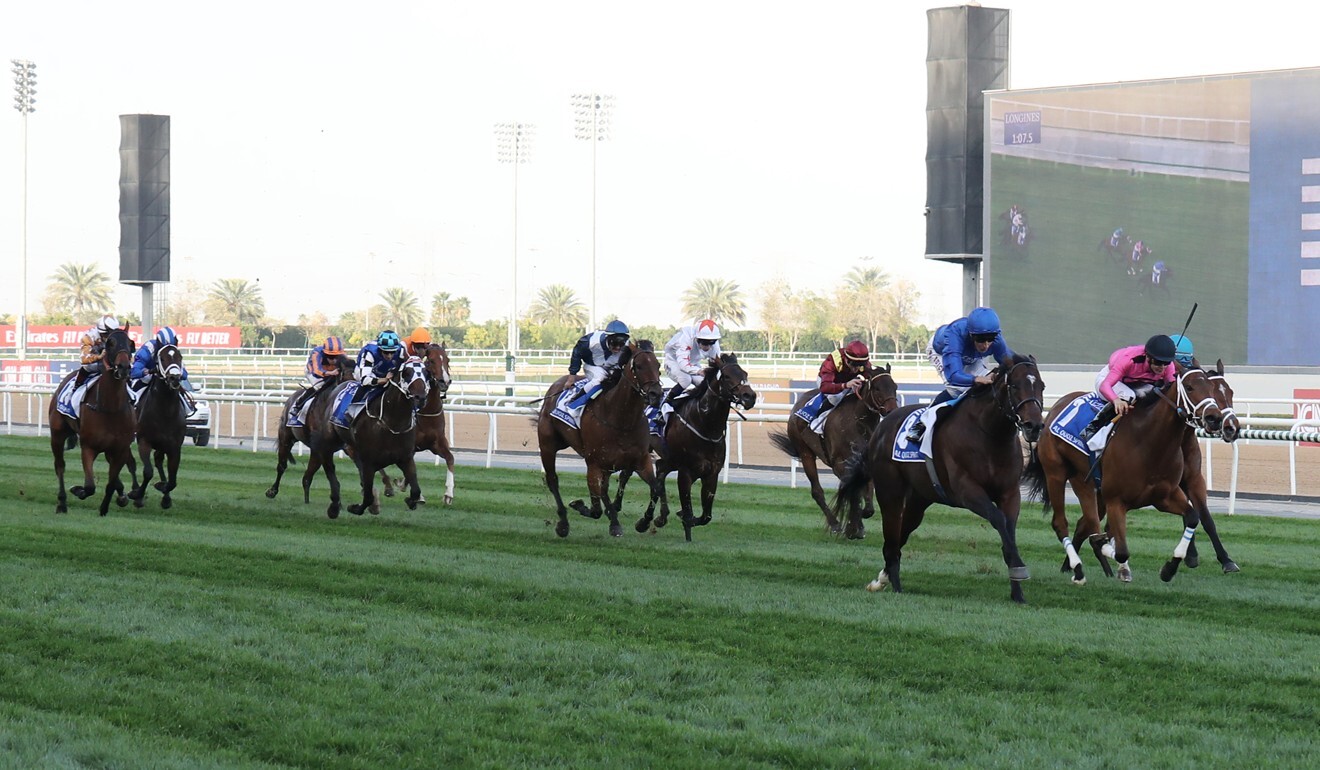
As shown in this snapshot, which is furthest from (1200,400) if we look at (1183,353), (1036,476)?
(1036,476)

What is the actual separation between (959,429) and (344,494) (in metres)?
8.70

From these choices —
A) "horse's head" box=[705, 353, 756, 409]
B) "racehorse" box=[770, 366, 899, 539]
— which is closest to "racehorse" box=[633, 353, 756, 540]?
"horse's head" box=[705, 353, 756, 409]

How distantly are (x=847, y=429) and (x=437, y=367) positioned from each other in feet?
13.6

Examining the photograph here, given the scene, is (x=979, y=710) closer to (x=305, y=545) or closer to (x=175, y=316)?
(x=305, y=545)

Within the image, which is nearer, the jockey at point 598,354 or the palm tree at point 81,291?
the jockey at point 598,354

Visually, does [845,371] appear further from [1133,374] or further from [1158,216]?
[1158,216]

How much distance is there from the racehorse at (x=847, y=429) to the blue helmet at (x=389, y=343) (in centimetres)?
348

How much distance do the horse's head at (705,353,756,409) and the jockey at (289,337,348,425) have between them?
16.3ft

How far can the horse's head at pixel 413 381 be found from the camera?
41.4ft

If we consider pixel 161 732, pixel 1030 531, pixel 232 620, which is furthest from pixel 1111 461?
pixel 161 732

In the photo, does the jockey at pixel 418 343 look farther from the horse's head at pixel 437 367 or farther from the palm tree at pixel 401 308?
the palm tree at pixel 401 308

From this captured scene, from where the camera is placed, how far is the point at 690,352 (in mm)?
12086

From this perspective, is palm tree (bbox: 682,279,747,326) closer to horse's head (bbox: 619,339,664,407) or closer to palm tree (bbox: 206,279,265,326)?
palm tree (bbox: 206,279,265,326)

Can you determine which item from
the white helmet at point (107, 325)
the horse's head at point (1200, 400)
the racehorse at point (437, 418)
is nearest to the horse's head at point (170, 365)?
the white helmet at point (107, 325)
